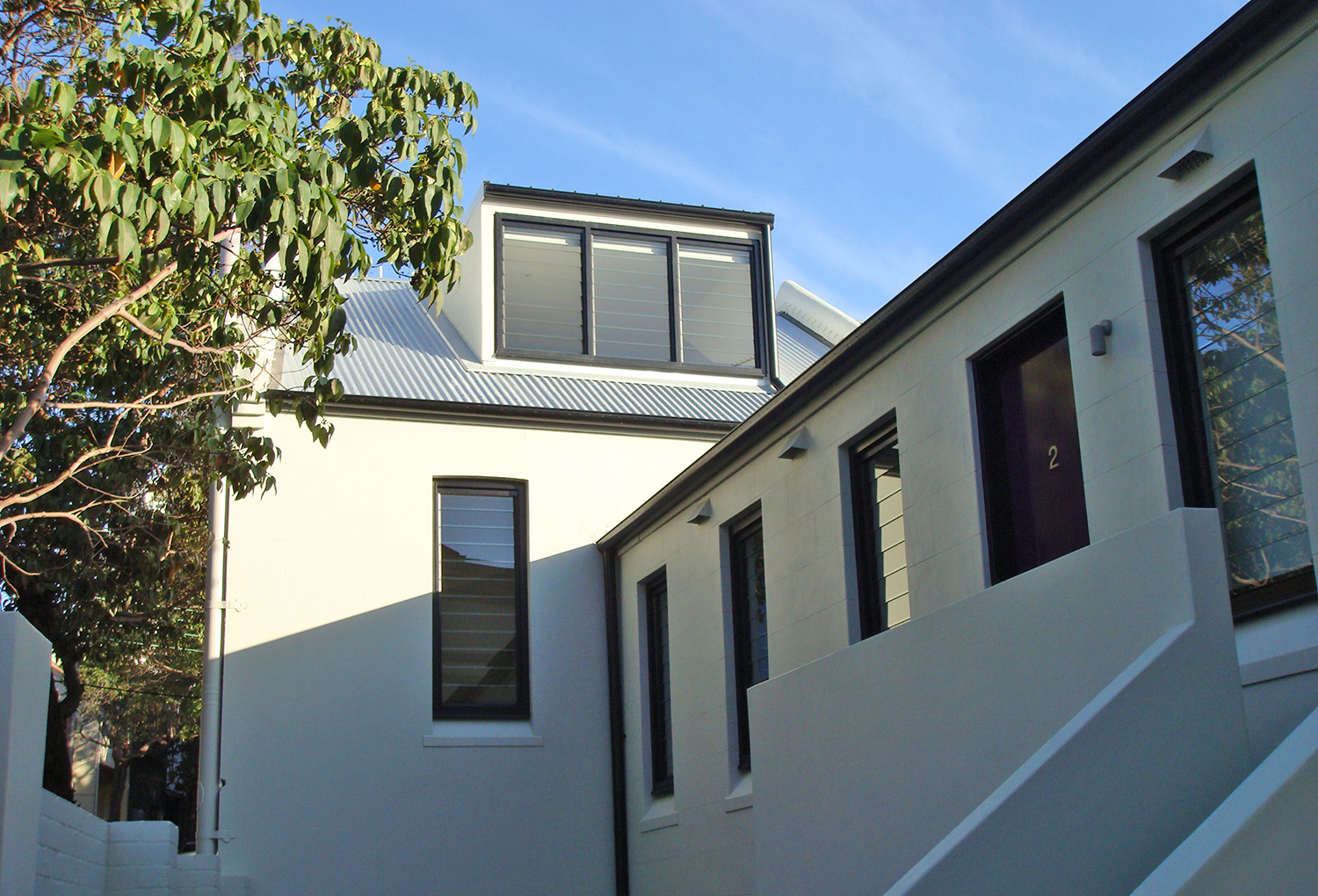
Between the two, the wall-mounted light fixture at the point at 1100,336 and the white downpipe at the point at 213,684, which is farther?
the white downpipe at the point at 213,684

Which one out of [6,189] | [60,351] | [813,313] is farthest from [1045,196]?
[813,313]

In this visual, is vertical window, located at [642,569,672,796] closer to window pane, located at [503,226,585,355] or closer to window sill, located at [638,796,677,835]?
window sill, located at [638,796,677,835]

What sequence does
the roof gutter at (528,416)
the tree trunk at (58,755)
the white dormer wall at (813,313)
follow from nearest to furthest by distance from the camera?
the roof gutter at (528,416) < the tree trunk at (58,755) < the white dormer wall at (813,313)

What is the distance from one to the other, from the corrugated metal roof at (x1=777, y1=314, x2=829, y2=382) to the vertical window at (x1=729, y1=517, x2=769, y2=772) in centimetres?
514

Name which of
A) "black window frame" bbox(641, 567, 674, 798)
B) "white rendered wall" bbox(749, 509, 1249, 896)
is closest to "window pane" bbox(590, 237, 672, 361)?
"black window frame" bbox(641, 567, 674, 798)

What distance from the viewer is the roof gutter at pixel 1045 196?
518 centimetres

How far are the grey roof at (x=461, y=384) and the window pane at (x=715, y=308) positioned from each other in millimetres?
504

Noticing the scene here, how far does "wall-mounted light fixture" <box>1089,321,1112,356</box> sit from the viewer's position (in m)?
5.94

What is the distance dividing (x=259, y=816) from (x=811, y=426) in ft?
19.3

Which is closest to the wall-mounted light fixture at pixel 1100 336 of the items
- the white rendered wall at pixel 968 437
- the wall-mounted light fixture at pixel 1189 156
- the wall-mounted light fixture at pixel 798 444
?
the white rendered wall at pixel 968 437

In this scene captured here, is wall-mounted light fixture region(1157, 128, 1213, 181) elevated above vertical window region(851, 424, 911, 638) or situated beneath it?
elevated above

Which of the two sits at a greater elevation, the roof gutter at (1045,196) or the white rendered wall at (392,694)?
the roof gutter at (1045,196)

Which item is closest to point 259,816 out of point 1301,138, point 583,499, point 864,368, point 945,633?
point 583,499

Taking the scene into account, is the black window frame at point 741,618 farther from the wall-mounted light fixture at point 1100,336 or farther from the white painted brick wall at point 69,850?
the white painted brick wall at point 69,850
